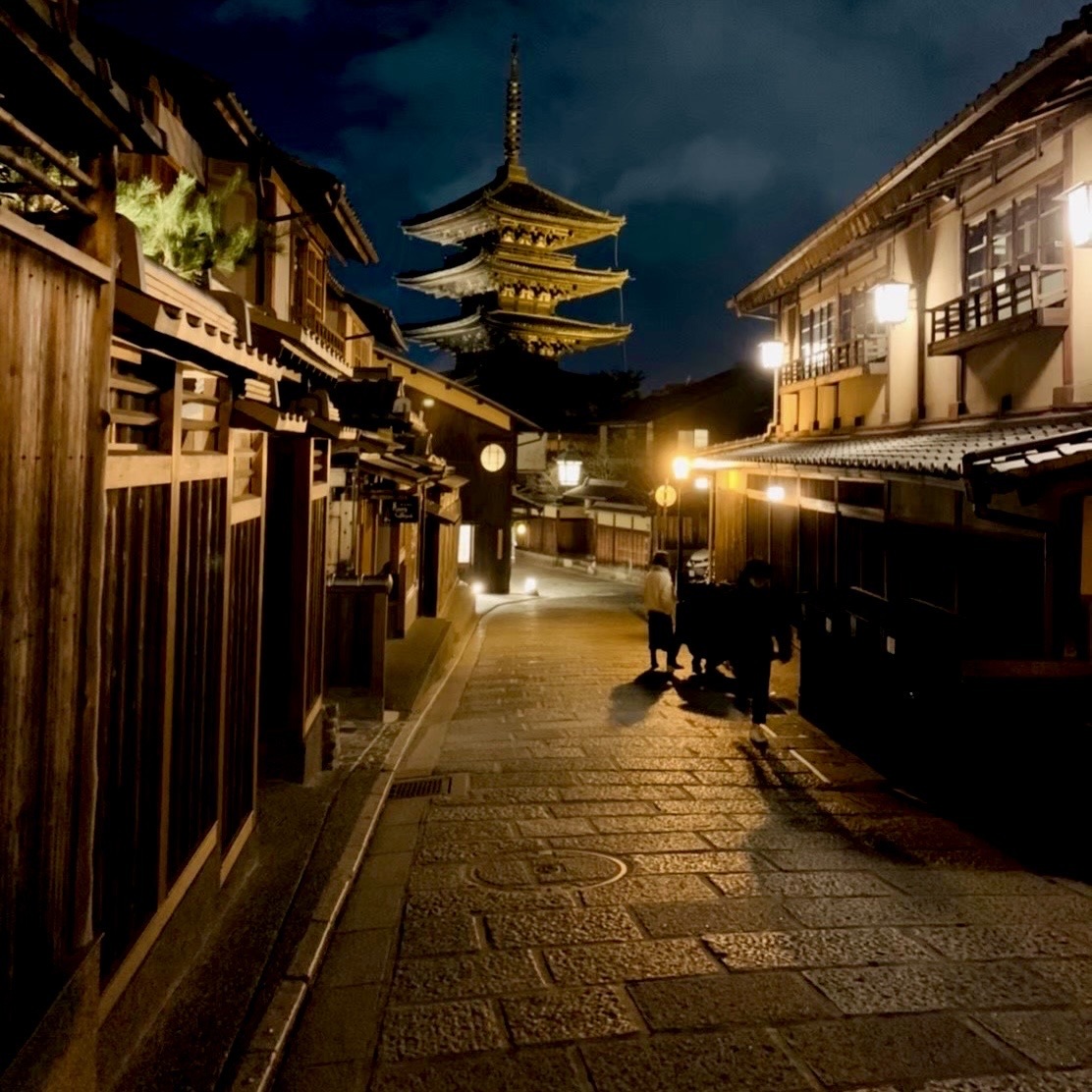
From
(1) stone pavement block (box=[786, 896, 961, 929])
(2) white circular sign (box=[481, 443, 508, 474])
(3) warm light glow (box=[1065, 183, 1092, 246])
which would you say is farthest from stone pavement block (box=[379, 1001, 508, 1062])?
(2) white circular sign (box=[481, 443, 508, 474])

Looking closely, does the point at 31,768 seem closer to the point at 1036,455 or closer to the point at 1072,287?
the point at 1036,455

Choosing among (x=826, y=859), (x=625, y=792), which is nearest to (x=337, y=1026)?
(x=826, y=859)

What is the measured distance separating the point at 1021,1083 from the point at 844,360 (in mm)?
16276

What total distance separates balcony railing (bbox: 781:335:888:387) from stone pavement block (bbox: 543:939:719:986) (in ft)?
46.5

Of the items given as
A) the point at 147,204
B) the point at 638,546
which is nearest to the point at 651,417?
the point at 638,546

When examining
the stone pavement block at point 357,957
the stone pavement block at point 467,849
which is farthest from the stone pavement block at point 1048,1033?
the stone pavement block at point 467,849

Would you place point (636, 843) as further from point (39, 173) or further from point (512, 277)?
point (512, 277)

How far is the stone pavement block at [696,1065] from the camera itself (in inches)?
161

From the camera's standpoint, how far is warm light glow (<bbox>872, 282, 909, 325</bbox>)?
49.2 ft

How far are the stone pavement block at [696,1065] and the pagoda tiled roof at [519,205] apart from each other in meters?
39.5

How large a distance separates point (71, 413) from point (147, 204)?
7.02m

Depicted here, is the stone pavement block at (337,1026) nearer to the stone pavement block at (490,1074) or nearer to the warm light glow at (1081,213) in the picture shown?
the stone pavement block at (490,1074)

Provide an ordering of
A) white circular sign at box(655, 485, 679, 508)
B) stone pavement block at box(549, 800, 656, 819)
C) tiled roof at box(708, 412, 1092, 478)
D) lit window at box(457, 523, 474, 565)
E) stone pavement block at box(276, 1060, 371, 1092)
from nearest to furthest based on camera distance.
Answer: stone pavement block at box(276, 1060, 371, 1092), stone pavement block at box(549, 800, 656, 819), tiled roof at box(708, 412, 1092, 478), white circular sign at box(655, 485, 679, 508), lit window at box(457, 523, 474, 565)

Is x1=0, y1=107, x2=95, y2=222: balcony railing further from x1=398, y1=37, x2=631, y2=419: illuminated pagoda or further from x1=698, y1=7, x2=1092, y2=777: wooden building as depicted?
x1=398, y1=37, x2=631, y2=419: illuminated pagoda
